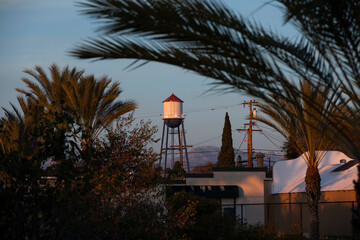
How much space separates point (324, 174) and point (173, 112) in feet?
79.4

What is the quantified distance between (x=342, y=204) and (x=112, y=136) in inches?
519

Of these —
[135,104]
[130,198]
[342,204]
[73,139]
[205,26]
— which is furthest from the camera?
[342,204]

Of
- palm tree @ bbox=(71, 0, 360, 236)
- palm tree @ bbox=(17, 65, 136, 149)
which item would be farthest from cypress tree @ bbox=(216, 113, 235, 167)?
palm tree @ bbox=(71, 0, 360, 236)

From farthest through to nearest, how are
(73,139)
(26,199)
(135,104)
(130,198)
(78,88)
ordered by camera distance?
(135,104) → (78,88) → (130,198) → (73,139) → (26,199)

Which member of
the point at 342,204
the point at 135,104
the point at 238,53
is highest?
the point at 135,104

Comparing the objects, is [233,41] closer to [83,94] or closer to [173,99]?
[83,94]

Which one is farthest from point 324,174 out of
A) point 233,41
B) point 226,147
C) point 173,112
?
point 226,147

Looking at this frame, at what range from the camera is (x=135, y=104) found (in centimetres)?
2297

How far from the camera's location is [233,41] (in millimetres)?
7676

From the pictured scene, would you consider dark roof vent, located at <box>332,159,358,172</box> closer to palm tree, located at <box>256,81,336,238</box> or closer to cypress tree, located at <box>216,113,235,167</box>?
palm tree, located at <box>256,81,336,238</box>

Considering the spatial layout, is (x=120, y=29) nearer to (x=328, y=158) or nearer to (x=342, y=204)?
(x=342, y=204)

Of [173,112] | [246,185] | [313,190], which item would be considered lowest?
[313,190]

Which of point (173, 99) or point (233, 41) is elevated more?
point (173, 99)

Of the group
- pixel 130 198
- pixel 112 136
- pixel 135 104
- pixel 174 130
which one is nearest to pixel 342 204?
pixel 135 104
